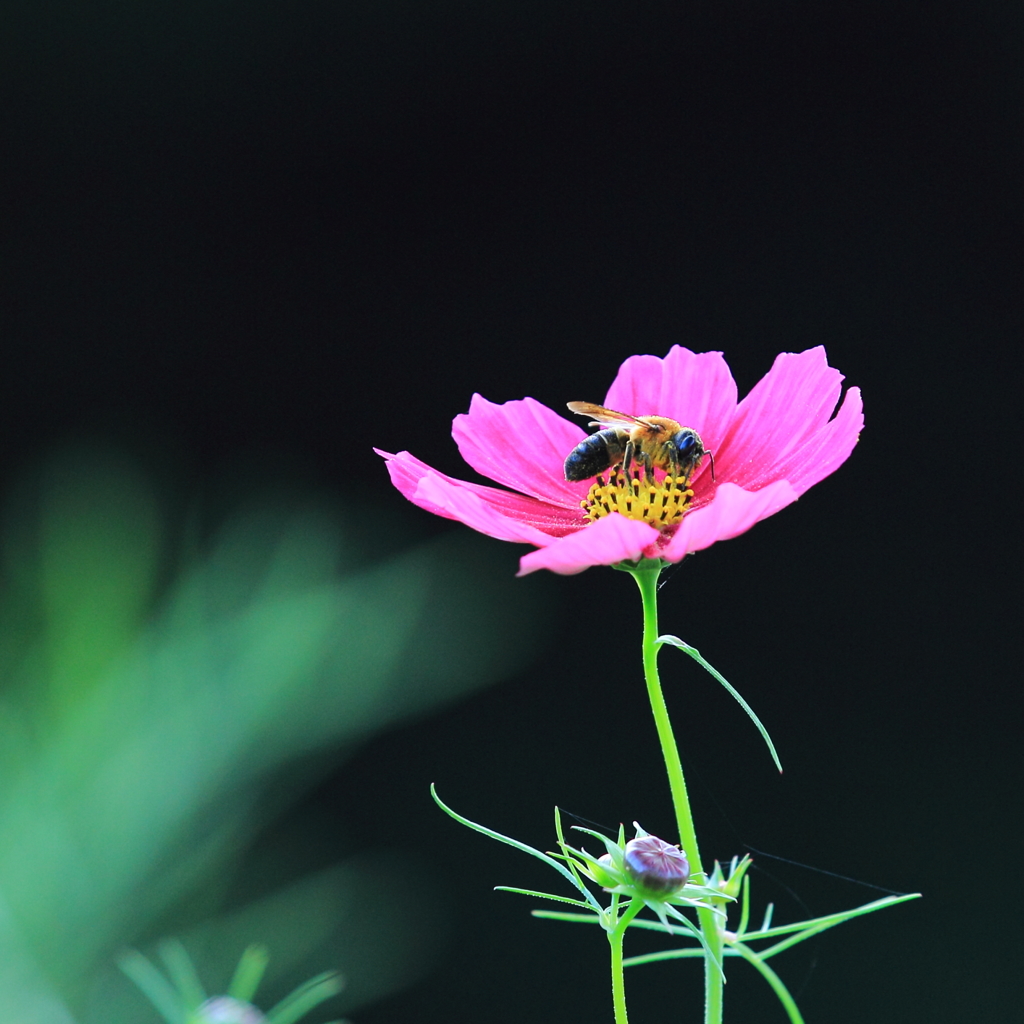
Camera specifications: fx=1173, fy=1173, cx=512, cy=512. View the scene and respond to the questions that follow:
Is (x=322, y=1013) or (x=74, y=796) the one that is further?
(x=322, y=1013)

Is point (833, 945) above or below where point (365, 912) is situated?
below

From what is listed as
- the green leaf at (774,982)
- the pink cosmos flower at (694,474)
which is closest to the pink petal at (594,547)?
the pink cosmos flower at (694,474)

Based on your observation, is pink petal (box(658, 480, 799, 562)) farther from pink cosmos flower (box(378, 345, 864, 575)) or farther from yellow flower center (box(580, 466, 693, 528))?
yellow flower center (box(580, 466, 693, 528))

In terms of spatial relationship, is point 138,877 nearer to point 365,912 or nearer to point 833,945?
point 365,912

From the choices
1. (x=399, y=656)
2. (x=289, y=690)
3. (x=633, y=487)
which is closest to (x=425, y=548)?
(x=399, y=656)

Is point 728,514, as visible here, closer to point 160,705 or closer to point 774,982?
point 774,982

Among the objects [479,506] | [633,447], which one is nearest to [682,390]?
[633,447]
